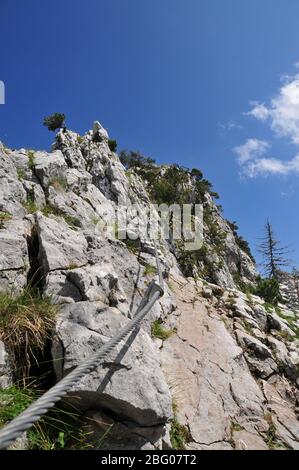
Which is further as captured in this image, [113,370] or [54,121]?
[54,121]

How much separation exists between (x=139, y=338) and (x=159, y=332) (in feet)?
8.65

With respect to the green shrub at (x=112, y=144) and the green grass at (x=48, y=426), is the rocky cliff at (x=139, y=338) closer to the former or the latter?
the green grass at (x=48, y=426)

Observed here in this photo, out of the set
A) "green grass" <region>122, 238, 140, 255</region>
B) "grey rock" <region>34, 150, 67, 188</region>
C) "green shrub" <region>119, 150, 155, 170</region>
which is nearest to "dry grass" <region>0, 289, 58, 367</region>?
"green grass" <region>122, 238, 140, 255</region>

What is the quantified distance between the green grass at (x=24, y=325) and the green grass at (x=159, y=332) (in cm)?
334

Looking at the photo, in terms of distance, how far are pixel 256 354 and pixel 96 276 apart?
586 centimetres

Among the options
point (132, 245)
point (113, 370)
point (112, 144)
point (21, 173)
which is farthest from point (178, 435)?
point (112, 144)

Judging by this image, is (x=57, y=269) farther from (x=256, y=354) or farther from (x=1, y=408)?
(x=256, y=354)

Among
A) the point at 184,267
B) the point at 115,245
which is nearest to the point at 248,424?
the point at 115,245

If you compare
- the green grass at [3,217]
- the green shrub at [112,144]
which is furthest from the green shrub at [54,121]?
the green grass at [3,217]

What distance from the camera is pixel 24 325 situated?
164 inches

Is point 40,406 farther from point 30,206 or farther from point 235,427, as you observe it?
point 30,206

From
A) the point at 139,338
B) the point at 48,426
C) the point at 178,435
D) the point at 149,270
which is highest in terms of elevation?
the point at 149,270

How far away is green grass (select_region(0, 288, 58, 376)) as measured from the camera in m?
4.00

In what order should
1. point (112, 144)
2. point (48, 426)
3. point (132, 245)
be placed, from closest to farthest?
point (48, 426), point (132, 245), point (112, 144)
